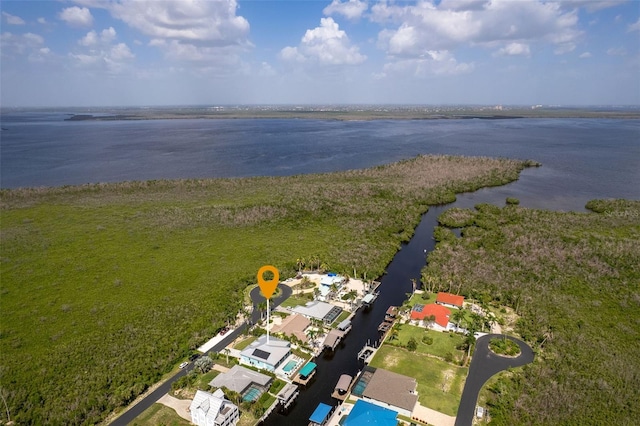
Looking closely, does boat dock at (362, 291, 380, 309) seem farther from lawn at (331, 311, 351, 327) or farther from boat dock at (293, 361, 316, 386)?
boat dock at (293, 361, 316, 386)

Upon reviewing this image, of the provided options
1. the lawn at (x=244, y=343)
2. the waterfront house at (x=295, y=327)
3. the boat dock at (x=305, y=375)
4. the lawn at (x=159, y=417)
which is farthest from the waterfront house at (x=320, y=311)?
the lawn at (x=159, y=417)

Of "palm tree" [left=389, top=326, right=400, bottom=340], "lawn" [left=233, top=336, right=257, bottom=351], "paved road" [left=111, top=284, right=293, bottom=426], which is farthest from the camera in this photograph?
"palm tree" [left=389, top=326, right=400, bottom=340]

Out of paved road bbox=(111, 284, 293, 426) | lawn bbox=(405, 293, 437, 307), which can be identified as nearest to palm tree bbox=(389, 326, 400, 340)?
lawn bbox=(405, 293, 437, 307)

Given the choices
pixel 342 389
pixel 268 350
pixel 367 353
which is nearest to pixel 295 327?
pixel 268 350

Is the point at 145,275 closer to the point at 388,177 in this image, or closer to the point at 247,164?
the point at 388,177

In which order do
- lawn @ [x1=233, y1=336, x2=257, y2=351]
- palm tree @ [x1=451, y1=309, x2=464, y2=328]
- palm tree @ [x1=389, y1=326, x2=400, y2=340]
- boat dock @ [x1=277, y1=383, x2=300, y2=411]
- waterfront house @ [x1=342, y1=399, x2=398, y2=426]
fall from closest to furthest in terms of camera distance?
waterfront house @ [x1=342, y1=399, x2=398, y2=426], boat dock @ [x1=277, y1=383, x2=300, y2=411], lawn @ [x1=233, y1=336, x2=257, y2=351], palm tree @ [x1=389, y1=326, x2=400, y2=340], palm tree @ [x1=451, y1=309, x2=464, y2=328]

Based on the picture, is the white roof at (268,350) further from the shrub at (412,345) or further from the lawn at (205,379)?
the shrub at (412,345)

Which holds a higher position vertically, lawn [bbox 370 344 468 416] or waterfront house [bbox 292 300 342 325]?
waterfront house [bbox 292 300 342 325]
